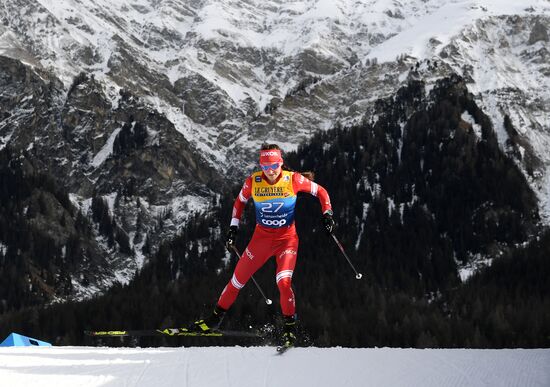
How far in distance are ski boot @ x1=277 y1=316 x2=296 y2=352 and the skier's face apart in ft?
9.32

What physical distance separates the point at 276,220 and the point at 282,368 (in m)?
3.60

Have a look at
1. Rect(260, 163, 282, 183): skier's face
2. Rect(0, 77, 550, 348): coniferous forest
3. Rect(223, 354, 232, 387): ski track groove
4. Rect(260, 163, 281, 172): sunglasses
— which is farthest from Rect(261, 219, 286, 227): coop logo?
Rect(0, 77, 550, 348): coniferous forest

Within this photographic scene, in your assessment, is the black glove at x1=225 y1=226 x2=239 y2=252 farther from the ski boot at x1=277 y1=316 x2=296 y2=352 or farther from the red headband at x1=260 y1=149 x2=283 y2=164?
the ski boot at x1=277 y1=316 x2=296 y2=352

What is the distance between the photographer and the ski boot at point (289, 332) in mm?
12523

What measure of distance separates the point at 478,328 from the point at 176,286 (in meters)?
53.3

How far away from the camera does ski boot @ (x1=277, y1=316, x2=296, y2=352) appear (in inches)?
493

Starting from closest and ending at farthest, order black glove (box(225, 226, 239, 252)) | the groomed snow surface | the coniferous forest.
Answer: the groomed snow surface
black glove (box(225, 226, 239, 252))
the coniferous forest

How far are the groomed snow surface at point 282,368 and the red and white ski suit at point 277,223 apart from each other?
1769 millimetres

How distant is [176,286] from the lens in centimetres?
10744

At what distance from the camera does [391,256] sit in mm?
132125

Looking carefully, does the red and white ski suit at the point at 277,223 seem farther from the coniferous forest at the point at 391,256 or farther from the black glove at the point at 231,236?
the coniferous forest at the point at 391,256

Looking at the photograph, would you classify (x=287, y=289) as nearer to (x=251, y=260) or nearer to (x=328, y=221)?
(x=251, y=260)

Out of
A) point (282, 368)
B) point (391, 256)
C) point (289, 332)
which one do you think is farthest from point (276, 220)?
point (391, 256)

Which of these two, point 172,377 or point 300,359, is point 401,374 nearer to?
point 300,359
